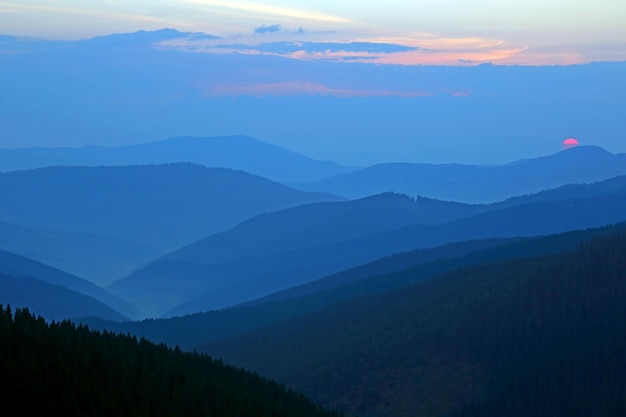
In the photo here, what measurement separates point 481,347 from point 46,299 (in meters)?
115

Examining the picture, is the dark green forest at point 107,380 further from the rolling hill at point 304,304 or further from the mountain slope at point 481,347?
the rolling hill at point 304,304

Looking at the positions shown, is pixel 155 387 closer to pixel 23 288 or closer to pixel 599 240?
pixel 599 240

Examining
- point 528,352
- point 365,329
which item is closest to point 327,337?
point 365,329

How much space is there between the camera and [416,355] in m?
68.7

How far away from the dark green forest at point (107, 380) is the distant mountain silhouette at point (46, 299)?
410ft

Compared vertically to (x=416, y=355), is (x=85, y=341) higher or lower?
higher

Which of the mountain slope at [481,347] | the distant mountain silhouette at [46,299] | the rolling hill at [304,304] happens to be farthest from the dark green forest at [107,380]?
the distant mountain silhouette at [46,299]

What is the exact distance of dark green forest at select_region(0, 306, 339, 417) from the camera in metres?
24.1

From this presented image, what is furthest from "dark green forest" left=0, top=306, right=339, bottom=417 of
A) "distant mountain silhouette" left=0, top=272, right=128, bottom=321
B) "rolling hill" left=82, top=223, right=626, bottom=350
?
"distant mountain silhouette" left=0, top=272, right=128, bottom=321

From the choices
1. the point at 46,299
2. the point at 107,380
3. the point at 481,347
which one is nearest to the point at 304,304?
the point at 481,347

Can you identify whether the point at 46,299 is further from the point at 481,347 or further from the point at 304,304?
the point at 481,347

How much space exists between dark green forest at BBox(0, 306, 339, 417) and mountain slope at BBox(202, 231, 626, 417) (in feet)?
75.4

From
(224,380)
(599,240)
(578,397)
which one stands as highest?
(599,240)

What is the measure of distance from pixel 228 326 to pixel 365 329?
36.7 meters
